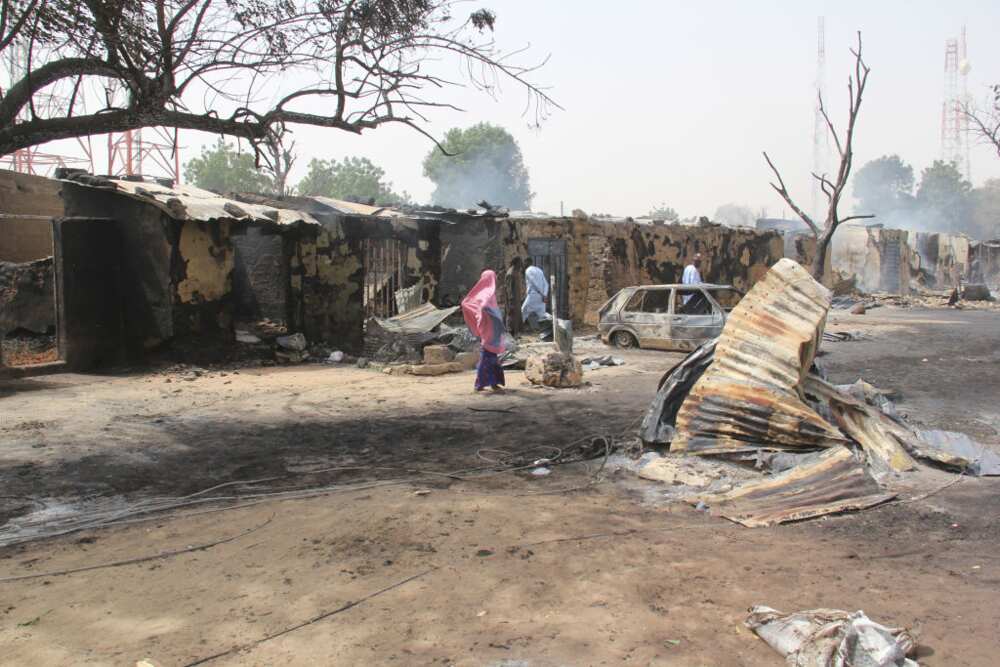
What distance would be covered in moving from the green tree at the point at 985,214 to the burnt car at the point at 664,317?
66.5 m

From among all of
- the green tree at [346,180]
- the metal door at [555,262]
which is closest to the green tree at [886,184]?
the green tree at [346,180]

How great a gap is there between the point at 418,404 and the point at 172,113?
4.20m

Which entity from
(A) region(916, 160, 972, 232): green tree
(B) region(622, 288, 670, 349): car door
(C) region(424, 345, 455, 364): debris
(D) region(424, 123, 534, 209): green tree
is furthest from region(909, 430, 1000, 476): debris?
(A) region(916, 160, 972, 232): green tree

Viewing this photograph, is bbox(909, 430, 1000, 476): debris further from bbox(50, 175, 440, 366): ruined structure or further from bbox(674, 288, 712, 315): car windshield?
bbox(50, 175, 440, 366): ruined structure

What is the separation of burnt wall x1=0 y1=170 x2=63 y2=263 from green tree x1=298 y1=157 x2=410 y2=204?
120 ft

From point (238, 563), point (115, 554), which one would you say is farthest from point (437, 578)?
point (115, 554)

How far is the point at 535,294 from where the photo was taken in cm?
1530

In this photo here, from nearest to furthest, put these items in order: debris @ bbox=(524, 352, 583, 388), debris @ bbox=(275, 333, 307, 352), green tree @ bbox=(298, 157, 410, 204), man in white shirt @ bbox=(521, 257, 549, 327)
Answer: debris @ bbox=(524, 352, 583, 388) < debris @ bbox=(275, 333, 307, 352) < man in white shirt @ bbox=(521, 257, 549, 327) < green tree @ bbox=(298, 157, 410, 204)

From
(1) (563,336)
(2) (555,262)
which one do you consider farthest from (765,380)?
(2) (555,262)

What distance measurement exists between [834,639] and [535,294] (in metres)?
12.6

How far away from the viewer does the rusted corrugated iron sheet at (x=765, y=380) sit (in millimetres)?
5581

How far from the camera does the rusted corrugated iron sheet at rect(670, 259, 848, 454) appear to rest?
558 centimetres

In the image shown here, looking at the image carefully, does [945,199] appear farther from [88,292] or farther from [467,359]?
[88,292]

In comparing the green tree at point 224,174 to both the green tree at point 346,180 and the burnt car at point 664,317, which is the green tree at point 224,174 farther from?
the burnt car at point 664,317
